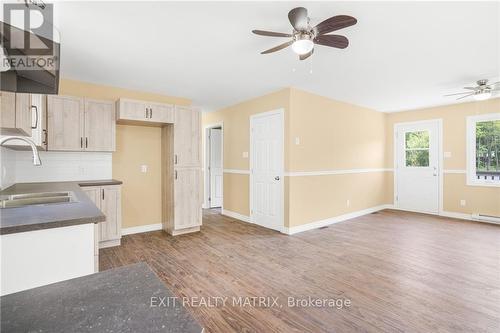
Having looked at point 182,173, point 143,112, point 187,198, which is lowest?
point 187,198

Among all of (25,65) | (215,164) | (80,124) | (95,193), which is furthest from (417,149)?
(25,65)

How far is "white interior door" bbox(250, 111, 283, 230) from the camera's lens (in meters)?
4.37

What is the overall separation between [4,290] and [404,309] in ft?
9.11

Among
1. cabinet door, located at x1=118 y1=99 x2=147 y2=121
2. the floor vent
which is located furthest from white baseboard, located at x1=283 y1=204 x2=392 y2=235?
cabinet door, located at x1=118 y1=99 x2=147 y2=121

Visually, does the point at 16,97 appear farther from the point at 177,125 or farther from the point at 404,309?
the point at 404,309

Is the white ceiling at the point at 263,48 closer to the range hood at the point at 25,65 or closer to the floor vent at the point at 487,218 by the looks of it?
the range hood at the point at 25,65

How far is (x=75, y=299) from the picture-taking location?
2.18ft

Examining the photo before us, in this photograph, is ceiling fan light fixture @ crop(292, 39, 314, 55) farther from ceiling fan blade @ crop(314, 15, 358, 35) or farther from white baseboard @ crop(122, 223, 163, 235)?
white baseboard @ crop(122, 223, 163, 235)

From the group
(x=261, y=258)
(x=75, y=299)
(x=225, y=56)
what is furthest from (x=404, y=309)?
(x=225, y=56)

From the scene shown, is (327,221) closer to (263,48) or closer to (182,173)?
(182,173)

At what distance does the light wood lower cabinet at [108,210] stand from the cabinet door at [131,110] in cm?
107

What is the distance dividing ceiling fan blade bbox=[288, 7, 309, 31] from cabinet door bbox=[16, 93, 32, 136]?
2.23 metres

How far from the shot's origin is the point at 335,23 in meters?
1.99

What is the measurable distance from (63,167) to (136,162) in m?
1.02
